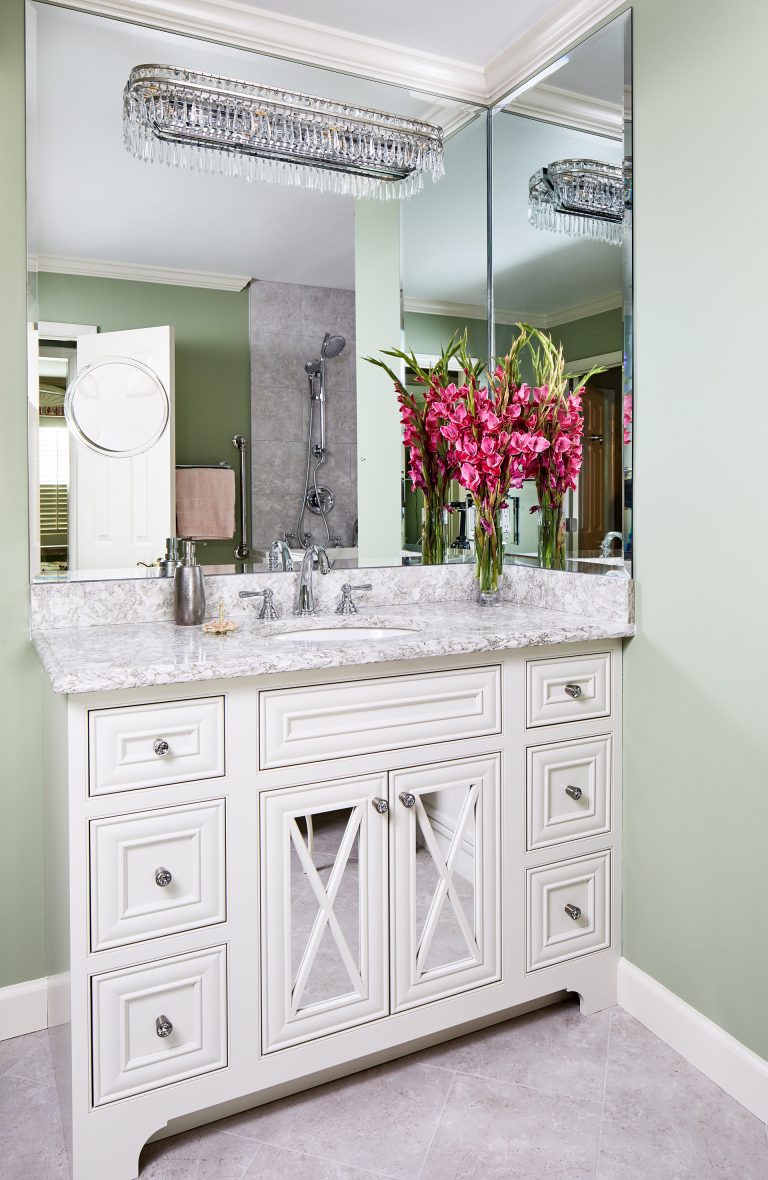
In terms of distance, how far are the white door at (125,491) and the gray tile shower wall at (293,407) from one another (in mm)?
225

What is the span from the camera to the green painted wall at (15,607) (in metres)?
1.80

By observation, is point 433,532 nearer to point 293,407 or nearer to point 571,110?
point 293,407

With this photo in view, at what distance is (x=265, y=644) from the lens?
1656 millimetres

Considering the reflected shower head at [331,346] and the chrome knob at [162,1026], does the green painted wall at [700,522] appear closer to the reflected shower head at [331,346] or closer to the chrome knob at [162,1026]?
the reflected shower head at [331,346]

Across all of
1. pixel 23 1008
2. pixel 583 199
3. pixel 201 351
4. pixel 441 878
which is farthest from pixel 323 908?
pixel 583 199

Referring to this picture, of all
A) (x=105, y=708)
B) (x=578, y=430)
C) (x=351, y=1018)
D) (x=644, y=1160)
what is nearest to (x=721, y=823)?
(x=644, y=1160)

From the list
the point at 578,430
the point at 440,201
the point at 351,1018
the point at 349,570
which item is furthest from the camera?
the point at 440,201

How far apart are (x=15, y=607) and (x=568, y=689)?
4.31ft

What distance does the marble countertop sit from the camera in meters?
1.39

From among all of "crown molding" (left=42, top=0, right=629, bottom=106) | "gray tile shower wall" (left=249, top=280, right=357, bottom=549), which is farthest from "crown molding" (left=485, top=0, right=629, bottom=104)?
"gray tile shower wall" (left=249, top=280, right=357, bottom=549)

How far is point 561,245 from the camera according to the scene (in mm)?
2189

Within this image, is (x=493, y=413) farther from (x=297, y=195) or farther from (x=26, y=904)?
(x=26, y=904)

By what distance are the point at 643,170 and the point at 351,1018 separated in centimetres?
199

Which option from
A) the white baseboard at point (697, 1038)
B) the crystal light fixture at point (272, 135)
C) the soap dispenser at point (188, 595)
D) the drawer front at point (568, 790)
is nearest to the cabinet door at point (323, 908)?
the drawer front at point (568, 790)
